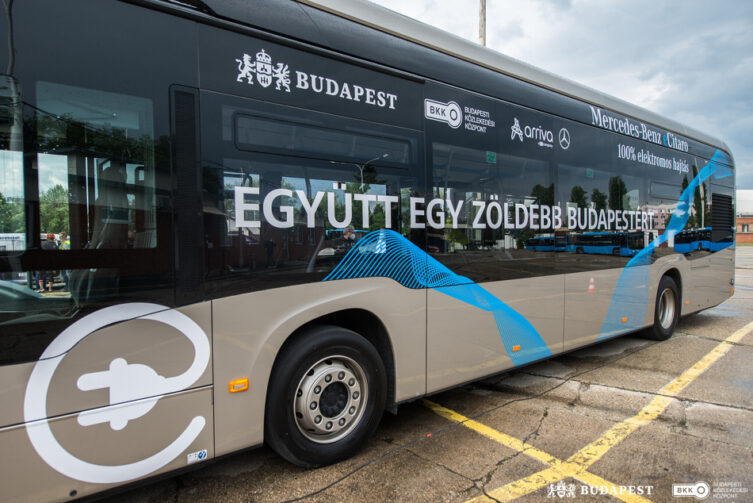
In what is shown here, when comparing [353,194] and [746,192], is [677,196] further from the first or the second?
[746,192]

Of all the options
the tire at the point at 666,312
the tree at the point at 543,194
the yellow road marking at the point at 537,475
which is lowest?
the yellow road marking at the point at 537,475

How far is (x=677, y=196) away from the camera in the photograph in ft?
22.3

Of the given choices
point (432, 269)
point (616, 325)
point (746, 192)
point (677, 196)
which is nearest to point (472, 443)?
point (432, 269)

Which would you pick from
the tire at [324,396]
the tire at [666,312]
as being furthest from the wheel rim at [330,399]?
the tire at [666,312]

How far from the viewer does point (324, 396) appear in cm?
307

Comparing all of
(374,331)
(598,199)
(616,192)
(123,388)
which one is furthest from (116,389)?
(616,192)

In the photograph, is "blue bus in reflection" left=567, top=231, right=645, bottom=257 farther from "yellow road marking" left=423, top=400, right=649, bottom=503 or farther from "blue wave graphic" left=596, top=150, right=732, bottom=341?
"yellow road marking" left=423, top=400, right=649, bottom=503

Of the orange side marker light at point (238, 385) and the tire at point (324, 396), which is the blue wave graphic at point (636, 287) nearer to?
the tire at point (324, 396)

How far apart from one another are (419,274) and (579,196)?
9.35 ft

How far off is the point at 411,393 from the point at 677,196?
6.04 meters

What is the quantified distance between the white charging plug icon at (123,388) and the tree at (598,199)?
16.9 feet

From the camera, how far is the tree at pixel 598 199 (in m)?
5.34

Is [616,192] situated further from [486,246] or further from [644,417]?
[644,417]

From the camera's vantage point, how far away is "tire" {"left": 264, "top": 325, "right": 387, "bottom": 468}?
9.26 ft
